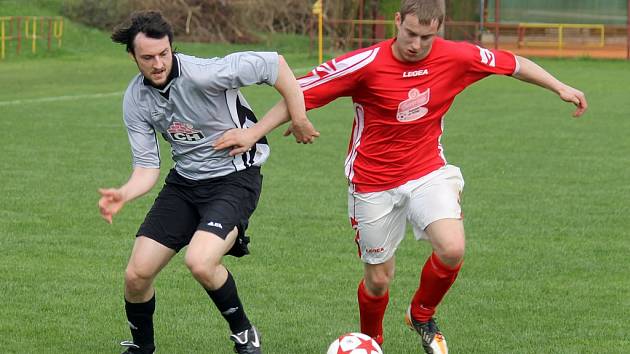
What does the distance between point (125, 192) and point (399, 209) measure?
150cm

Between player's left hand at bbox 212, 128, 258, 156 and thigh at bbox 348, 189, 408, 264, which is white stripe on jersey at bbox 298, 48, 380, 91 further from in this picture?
thigh at bbox 348, 189, 408, 264

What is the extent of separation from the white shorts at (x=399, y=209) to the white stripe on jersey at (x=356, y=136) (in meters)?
0.12

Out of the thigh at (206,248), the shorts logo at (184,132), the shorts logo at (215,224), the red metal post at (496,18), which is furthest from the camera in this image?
the red metal post at (496,18)

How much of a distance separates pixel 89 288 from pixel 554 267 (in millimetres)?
3223

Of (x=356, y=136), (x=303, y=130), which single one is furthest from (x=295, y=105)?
(x=356, y=136)

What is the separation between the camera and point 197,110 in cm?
610

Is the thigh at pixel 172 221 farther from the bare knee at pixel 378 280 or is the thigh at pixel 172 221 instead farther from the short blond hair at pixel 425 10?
the short blond hair at pixel 425 10

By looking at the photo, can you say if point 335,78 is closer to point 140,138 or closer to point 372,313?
point 140,138

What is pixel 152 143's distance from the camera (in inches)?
247

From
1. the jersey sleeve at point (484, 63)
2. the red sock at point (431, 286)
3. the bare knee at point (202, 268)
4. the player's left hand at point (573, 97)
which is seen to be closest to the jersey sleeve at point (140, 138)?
the bare knee at point (202, 268)

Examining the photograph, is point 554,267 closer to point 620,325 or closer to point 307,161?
point 620,325

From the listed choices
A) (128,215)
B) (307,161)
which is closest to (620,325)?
(128,215)

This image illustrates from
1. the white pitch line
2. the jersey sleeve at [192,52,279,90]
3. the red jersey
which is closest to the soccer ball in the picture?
the red jersey

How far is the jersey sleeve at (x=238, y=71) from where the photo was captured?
606 cm
